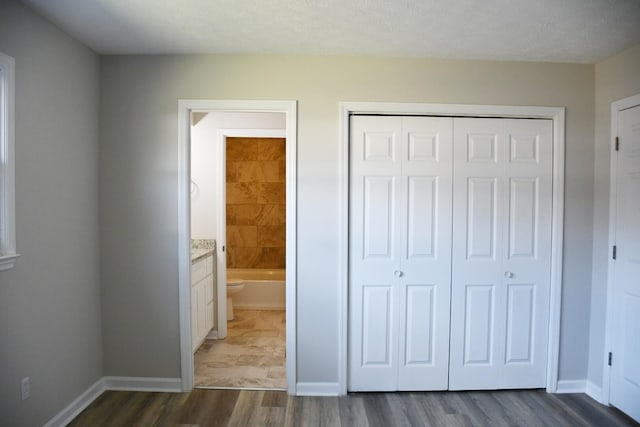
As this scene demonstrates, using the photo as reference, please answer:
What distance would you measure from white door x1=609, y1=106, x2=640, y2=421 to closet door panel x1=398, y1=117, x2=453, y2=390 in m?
1.13

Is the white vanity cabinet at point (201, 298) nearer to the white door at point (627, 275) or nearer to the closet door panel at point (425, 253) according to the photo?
the closet door panel at point (425, 253)

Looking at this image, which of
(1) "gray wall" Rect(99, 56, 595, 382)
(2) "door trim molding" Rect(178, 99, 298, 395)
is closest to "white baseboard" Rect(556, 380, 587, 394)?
(1) "gray wall" Rect(99, 56, 595, 382)

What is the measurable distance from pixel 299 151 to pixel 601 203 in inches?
88.5

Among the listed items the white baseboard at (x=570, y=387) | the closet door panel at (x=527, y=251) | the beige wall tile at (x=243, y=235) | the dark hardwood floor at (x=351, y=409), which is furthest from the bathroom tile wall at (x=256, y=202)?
the white baseboard at (x=570, y=387)

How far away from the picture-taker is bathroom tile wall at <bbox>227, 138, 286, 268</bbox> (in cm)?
538

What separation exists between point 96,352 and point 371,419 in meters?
2.00

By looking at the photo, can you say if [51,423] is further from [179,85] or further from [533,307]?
[533,307]

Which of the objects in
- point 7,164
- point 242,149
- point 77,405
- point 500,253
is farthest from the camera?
point 242,149

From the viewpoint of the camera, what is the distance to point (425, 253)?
101 inches

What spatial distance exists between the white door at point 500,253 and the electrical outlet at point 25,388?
2.68m

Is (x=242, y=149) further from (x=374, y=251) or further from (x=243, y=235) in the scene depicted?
(x=374, y=251)

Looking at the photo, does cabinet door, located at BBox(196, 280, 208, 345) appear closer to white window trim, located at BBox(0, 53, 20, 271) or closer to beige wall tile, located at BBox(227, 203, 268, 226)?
white window trim, located at BBox(0, 53, 20, 271)

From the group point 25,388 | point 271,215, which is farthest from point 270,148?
point 25,388

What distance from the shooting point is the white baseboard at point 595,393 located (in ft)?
8.11
